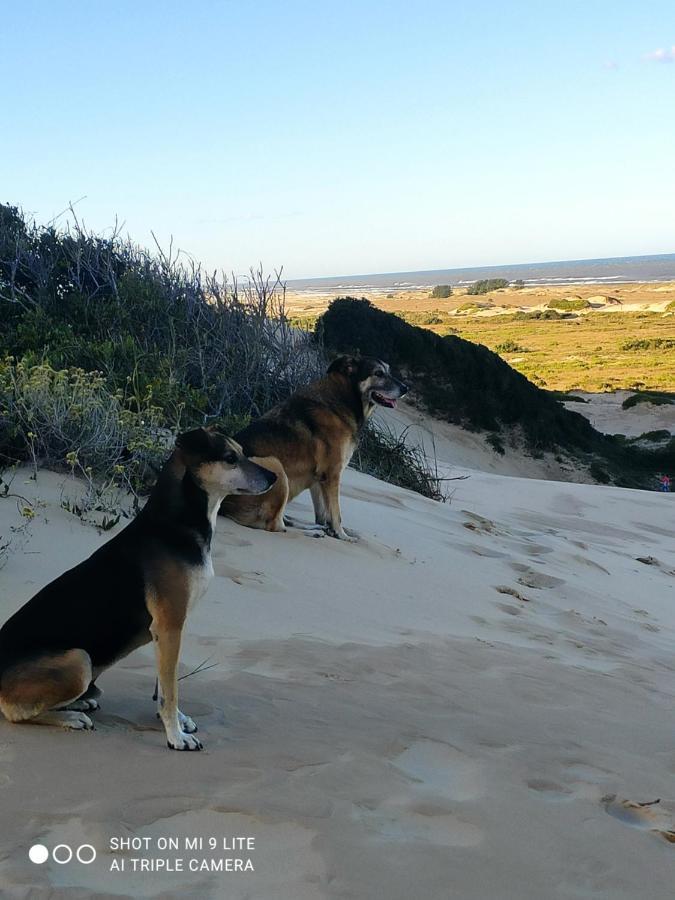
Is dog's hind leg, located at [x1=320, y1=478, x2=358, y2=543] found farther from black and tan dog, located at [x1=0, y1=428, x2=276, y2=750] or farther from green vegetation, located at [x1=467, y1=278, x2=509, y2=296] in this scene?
green vegetation, located at [x1=467, y1=278, x2=509, y2=296]

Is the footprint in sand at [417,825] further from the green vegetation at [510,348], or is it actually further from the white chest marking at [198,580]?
the green vegetation at [510,348]

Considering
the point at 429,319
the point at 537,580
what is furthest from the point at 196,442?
the point at 429,319

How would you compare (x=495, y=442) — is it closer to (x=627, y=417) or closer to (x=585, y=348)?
(x=627, y=417)

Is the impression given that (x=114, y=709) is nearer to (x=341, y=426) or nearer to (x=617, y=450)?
(x=341, y=426)

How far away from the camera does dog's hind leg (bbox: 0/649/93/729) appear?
335cm

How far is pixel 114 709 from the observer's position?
12.4ft

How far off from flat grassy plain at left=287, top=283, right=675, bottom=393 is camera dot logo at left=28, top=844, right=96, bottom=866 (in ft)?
49.5

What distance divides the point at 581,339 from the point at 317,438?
1715 inches

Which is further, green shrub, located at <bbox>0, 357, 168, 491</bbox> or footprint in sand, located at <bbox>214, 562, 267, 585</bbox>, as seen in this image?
green shrub, located at <bbox>0, 357, 168, 491</bbox>

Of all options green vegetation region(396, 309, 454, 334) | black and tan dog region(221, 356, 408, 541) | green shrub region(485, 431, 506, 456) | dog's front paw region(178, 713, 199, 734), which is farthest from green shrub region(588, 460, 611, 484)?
green vegetation region(396, 309, 454, 334)

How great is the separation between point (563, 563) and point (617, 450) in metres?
13.5

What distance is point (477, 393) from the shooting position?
68.8ft

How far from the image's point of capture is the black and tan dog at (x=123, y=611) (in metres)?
3.38

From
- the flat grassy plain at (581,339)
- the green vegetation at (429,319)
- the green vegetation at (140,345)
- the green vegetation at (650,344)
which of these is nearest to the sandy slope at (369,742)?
A: the green vegetation at (140,345)
